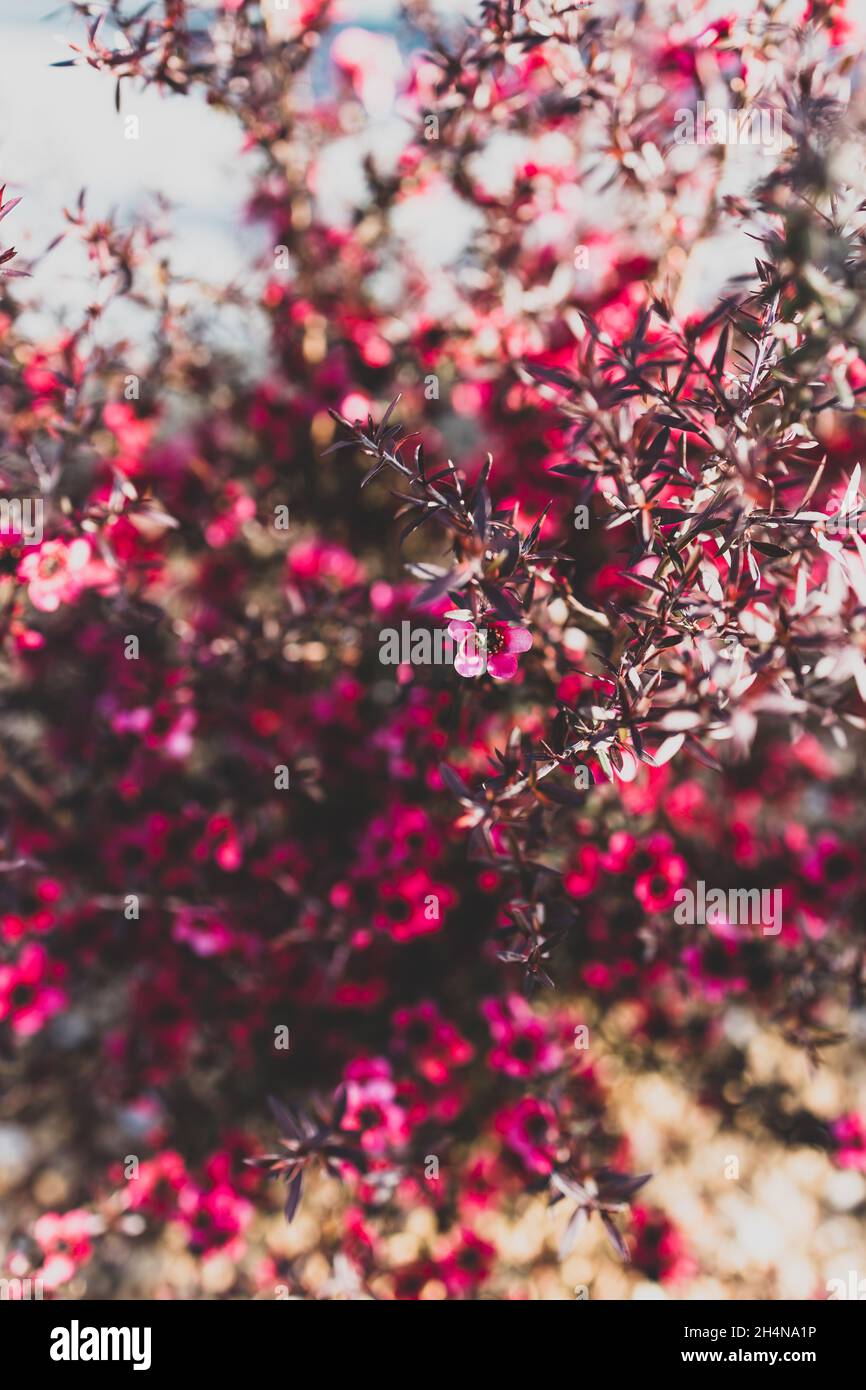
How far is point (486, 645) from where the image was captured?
1.11 m

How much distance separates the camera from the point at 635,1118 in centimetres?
222

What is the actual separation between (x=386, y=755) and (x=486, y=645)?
0.86 metres

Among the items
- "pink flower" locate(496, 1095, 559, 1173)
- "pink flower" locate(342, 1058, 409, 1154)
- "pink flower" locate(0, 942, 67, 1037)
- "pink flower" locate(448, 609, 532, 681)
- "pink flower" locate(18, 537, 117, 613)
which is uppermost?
"pink flower" locate(18, 537, 117, 613)

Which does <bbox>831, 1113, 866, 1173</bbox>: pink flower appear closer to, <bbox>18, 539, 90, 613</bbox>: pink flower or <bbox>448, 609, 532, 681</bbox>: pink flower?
<bbox>448, 609, 532, 681</bbox>: pink flower

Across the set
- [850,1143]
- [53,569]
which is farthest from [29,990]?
[850,1143]

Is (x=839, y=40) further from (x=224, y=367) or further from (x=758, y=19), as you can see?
(x=224, y=367)

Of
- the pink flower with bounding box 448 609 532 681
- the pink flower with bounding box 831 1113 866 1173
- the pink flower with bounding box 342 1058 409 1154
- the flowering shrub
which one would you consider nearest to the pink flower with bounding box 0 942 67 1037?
the flowering shrub

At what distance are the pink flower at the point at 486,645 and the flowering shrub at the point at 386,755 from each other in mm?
136

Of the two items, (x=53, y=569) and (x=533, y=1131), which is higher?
(x=53, y=569)

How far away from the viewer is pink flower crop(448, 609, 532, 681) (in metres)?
1.09

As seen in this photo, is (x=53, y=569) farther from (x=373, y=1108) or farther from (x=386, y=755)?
(x=373, y=1108)

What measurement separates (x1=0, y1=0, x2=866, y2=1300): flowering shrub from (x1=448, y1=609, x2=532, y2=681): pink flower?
14cm

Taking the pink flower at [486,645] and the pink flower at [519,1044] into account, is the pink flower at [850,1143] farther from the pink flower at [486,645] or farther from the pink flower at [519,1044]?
the pink flower at [486,645]
